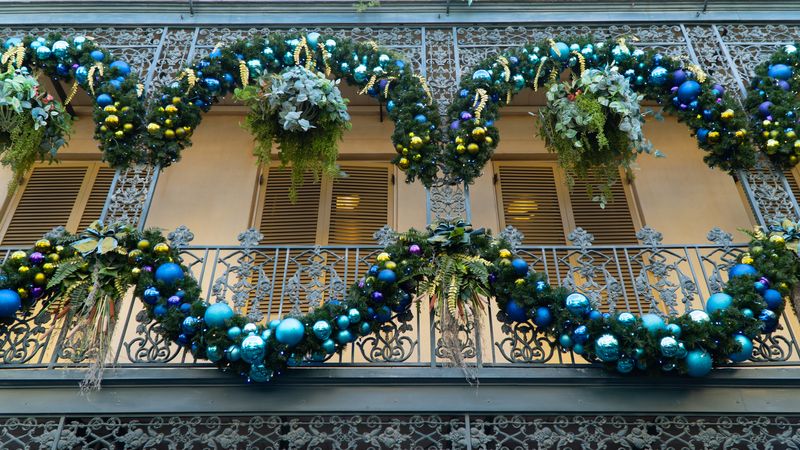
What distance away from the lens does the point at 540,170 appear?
9648 mm

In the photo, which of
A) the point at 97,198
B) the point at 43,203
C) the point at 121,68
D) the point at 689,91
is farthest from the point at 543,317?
the point at 43,203

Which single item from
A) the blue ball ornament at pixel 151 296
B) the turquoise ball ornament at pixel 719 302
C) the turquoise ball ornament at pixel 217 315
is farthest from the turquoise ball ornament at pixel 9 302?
the turquoise ball ornament at pixel 719 302

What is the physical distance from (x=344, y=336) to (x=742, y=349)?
3129 mm

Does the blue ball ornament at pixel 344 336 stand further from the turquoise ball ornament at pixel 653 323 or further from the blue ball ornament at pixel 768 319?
the blue ball ornament at pixel 768 319

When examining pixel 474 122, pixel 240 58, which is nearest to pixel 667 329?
pixel 474 122

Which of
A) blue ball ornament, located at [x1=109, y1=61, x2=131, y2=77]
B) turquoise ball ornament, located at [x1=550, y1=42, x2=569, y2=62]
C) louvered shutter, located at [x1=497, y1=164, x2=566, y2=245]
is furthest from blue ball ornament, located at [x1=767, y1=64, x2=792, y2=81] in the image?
blue ball ornament, located at [x1=109, y1=61, x2=131, y2=77]

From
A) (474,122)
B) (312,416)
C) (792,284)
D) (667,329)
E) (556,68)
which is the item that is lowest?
(312,416)

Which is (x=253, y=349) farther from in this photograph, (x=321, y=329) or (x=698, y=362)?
(x=698, y=362)

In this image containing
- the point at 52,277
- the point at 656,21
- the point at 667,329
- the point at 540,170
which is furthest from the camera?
the point at 540,170

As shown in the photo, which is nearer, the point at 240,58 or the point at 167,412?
the point at 167,412

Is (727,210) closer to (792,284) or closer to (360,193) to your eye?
(792,284)

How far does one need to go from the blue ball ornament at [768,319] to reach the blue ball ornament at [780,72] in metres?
2.84

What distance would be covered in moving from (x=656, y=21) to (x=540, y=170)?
2.17m

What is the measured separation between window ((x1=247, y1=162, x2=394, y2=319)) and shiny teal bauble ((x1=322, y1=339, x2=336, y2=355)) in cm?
252
